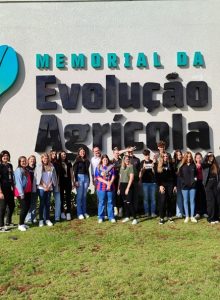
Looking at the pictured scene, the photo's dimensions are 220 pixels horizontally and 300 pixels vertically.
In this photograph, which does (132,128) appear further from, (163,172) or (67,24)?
(67,24)

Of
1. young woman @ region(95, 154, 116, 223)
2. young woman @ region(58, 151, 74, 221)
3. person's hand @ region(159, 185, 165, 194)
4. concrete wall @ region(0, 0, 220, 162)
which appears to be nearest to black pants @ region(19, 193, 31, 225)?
young woman @ region(58, 151, 74, 221)

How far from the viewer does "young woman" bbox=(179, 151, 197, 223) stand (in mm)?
9859

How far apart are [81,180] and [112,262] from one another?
364 cm

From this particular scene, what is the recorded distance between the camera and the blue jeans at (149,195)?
10.4 metres

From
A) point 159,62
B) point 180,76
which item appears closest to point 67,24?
point 159,62

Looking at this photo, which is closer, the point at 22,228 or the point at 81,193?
the point at 22,228

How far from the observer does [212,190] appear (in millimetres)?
9703

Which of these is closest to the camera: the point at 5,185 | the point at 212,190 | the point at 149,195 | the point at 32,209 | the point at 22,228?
the point at 22,228

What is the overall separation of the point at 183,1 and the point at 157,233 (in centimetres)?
757

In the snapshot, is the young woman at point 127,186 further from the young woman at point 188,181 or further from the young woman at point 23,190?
the young woman at point 23,190

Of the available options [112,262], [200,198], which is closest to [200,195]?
[200,198]

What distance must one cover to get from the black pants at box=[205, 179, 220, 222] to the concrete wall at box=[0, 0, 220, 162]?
122 inches

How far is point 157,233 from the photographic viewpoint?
8.85 metres

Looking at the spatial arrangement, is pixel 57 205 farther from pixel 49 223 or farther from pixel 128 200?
pixel 128 200
